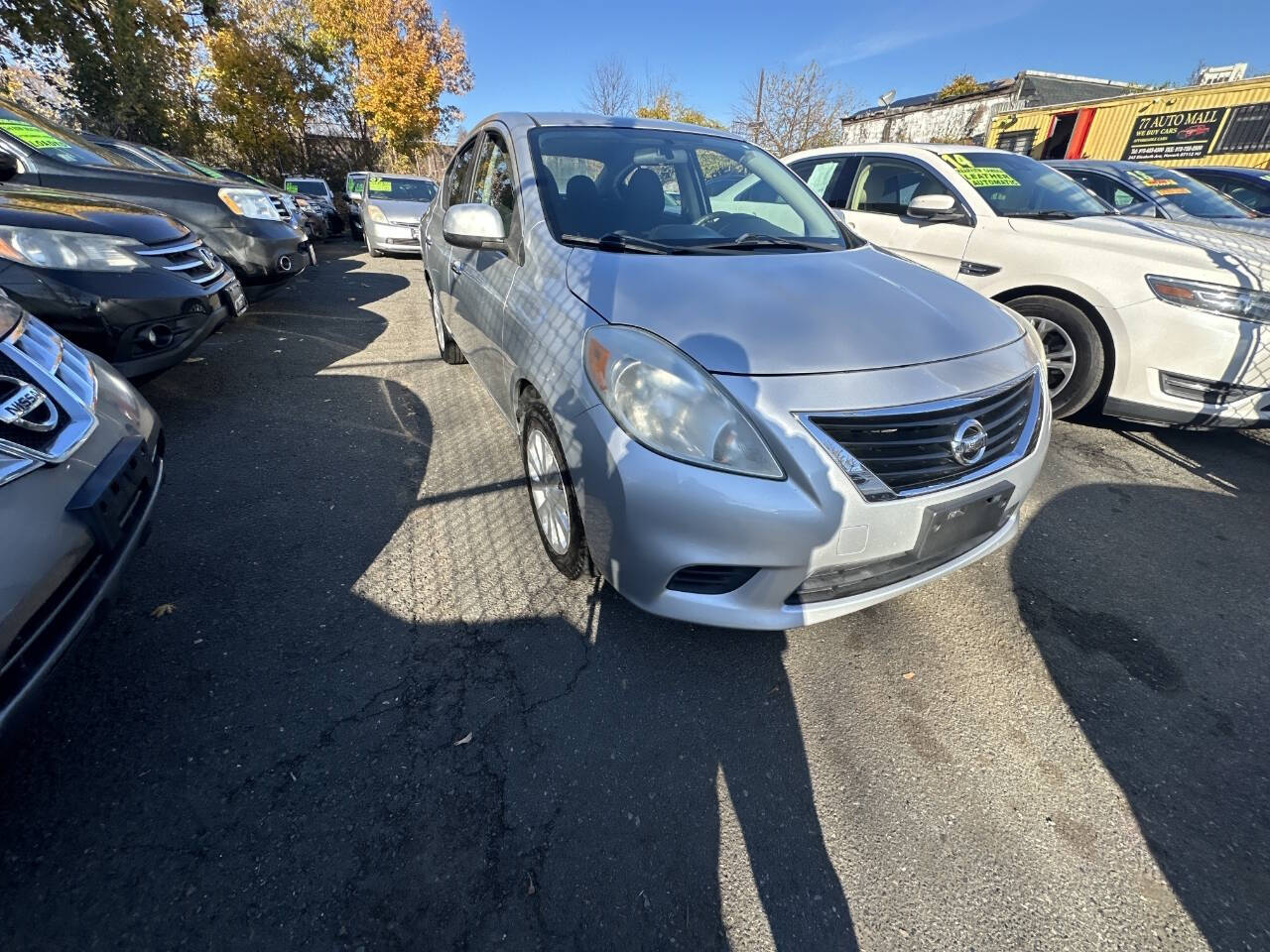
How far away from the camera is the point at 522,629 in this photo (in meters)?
2.04

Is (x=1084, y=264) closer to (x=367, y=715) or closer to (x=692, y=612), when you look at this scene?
(x=692, y=612)

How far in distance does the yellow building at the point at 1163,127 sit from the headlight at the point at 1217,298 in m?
18.5

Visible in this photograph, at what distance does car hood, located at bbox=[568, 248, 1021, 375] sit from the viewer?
63.6 inches

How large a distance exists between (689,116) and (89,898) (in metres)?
29.8

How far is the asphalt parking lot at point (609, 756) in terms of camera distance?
4.26ft

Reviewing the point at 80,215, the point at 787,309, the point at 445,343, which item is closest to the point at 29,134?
the point at 80,215

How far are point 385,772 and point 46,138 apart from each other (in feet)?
20.0

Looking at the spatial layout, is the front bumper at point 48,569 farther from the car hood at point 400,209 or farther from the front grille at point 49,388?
the car hood at point 400,209

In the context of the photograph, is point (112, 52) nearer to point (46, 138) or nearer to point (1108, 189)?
point (46, 138)

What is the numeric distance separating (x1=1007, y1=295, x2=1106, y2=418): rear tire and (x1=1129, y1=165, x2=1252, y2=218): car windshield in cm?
339

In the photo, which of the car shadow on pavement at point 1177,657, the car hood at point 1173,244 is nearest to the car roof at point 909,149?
the car hood at point 1173,244

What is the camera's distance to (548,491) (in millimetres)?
2229

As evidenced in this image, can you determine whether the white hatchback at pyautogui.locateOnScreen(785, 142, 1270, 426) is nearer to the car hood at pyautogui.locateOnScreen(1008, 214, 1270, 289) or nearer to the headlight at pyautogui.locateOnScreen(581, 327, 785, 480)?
the car hood at pyautogui.locateOnScreen(1008, 214, 1270, 289)

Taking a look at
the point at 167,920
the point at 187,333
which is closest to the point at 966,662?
the point at 167,920
